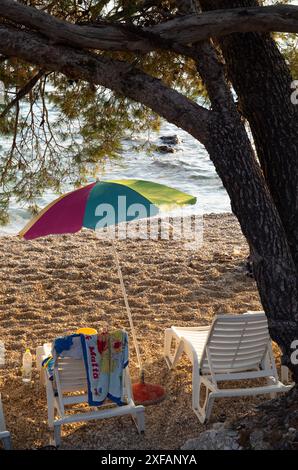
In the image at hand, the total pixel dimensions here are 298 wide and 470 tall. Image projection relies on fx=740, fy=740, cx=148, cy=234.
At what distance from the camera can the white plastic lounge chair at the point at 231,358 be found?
17.0ft

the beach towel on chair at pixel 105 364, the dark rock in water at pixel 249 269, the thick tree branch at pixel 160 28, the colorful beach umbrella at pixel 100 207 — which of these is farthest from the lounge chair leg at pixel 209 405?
the dark rock in water at pixel 249 269

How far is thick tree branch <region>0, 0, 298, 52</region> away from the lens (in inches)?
190

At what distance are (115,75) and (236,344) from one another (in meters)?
2.10

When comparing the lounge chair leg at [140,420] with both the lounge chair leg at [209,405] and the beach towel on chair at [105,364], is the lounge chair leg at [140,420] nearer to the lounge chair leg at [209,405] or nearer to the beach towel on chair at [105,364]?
the beach towel on chair at [105,364]

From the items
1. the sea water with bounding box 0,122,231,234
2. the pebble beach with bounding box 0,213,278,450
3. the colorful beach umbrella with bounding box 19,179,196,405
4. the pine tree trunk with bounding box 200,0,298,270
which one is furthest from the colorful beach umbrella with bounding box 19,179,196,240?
the sea water with bounding box 0,122,231,234

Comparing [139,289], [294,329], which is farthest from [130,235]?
[294,329]

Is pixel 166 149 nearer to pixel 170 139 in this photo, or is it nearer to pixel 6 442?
pixel 170 139

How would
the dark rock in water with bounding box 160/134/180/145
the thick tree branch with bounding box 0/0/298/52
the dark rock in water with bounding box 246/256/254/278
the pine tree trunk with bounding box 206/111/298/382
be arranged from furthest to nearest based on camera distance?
1. the dark rock in water with bounding box 160/134/180/145
2. the dark rock in water with bounding box 246/256/254/278
3. the thick tree branch with bounding box 0/0/298/52
4. the pine tree trunk with bounding box 206/111/298/382

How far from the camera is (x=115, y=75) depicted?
494cm

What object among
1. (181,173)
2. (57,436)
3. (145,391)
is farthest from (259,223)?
(181,173)

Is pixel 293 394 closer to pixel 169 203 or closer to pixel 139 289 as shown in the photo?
pixel 169 203

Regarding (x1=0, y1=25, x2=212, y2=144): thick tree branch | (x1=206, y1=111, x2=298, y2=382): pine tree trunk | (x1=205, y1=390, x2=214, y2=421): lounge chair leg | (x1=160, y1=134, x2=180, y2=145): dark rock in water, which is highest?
(x1=160, y1=134, x2=180, y2=145): dark rock in water

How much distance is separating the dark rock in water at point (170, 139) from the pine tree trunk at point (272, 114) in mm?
18463

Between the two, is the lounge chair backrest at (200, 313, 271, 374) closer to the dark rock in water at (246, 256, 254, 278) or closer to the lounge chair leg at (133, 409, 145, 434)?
the lounge chair leg at (133, 409, 145, 434)
